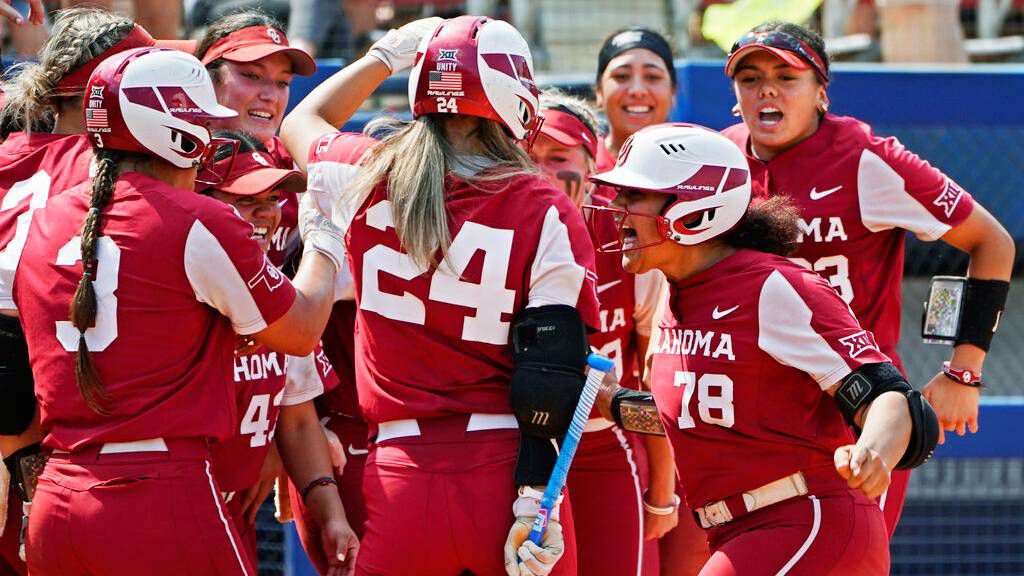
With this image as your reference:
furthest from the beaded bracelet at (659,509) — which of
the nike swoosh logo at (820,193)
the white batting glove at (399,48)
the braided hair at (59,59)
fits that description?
the braided hair at (59,59)

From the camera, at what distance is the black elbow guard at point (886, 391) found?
3.12 metres

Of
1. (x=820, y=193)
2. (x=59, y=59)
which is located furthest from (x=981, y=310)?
(x=59, y=59)

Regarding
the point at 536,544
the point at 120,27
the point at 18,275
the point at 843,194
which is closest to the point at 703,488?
the point at 536,544

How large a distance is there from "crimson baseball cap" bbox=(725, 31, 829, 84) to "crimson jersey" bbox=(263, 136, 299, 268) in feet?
5.12

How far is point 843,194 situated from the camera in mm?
4305

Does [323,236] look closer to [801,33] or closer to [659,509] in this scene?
[659,509]

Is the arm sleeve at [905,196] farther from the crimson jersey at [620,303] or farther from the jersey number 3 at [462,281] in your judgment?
the jersey number 3 at [462,281]

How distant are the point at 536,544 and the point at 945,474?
4.32 m

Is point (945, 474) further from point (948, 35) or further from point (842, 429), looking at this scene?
point (842, 429)

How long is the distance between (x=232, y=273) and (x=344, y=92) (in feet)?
2.81

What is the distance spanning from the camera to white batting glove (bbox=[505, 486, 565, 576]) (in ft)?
9.86

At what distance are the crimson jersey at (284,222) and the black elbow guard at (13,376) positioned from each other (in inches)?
32.5

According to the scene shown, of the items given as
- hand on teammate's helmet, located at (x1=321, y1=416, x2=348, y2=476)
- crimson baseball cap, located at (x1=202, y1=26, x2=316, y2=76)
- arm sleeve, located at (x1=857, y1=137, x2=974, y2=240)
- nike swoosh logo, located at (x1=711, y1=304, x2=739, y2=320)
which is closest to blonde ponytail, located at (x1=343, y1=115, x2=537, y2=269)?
nike swoosh logo, located at (x1=711, y1=304, x2=739, y2=320)

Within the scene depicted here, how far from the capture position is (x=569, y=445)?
3104mm
